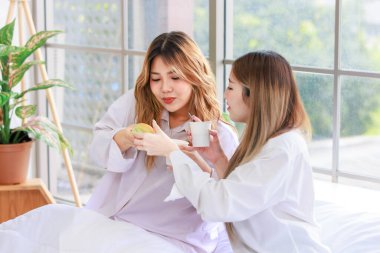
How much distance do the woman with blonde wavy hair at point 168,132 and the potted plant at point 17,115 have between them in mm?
1005

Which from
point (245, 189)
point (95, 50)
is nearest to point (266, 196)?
point (245, 189)

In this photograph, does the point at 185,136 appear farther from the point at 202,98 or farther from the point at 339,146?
the point at 339,146

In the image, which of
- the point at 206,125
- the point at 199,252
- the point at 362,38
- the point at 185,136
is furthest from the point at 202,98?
the point at 362,38

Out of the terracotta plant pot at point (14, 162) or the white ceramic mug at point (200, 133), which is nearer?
the white ceramic mug at point (200, 133)

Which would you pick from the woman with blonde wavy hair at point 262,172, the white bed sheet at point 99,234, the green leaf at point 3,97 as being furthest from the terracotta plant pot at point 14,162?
the woman with blonde wavy hair at point 262,172

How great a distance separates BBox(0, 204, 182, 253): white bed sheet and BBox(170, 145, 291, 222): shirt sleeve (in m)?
0.34

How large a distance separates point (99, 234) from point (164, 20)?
159 cm

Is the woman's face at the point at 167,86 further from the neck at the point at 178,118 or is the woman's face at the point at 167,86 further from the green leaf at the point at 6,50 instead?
the green leaf at the point at 6,50

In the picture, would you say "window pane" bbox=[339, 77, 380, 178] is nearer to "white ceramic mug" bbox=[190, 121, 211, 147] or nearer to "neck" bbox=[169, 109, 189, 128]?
"neck" bbox=[169, 109, 189, 128]

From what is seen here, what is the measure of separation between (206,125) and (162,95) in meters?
0.33

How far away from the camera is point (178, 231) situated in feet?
9.14

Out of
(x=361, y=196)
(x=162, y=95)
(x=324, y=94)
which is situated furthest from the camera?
(x=324, y=94)

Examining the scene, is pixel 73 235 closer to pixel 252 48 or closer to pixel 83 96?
pixel 252 48

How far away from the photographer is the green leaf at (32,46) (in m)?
3.79
